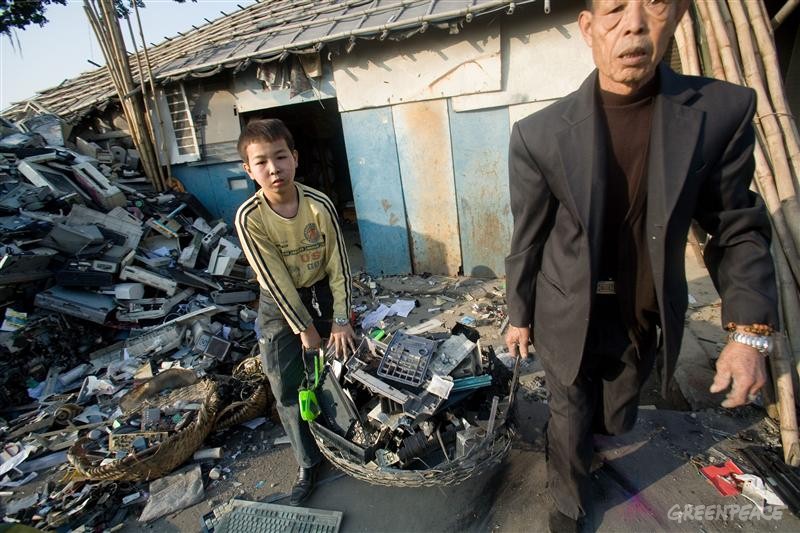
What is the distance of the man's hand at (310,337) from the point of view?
2.36m

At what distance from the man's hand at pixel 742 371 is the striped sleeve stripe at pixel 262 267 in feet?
6.77

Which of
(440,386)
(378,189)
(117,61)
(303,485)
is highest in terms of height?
(117,61)

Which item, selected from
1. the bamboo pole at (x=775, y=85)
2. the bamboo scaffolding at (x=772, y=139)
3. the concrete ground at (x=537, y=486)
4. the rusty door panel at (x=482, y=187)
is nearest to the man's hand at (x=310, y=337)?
the concrete ground at (x=537, y=486)

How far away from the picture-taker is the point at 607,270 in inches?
68.2

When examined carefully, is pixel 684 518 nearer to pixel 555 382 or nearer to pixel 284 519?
pixel 555 382

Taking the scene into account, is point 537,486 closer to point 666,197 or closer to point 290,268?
point 666,197

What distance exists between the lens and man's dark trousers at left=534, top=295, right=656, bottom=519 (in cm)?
180

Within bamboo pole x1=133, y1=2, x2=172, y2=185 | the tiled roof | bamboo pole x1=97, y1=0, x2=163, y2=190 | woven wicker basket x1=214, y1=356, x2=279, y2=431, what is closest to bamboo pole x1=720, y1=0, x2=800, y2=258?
the tiled roof

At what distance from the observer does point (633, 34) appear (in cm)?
129

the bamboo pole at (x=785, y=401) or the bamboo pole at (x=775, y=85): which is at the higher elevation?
the bamboo pole at (x=775, y=85)

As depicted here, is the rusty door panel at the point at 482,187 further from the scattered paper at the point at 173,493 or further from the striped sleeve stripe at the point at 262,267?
the scattered paper at the point at 173,493

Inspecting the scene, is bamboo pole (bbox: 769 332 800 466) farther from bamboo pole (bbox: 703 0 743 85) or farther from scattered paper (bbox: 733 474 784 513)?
bamboo pole (bbox: 703 0 743 85)

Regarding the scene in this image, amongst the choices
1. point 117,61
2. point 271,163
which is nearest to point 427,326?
point 271,163

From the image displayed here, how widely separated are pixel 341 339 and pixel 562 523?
1.63 metres
